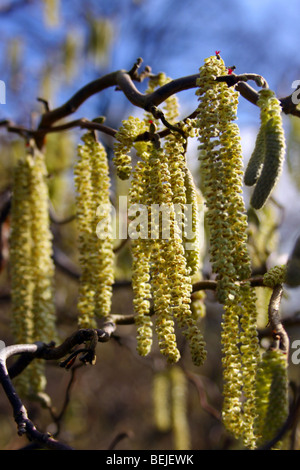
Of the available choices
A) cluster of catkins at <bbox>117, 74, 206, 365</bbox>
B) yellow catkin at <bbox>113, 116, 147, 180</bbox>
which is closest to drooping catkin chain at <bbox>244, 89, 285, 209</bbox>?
cluster of catkins at <bbox>117, 74, 206, 365</bbox>

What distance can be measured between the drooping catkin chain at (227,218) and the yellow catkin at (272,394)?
100 millimetres

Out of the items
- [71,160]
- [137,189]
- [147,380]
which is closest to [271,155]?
[137,189]

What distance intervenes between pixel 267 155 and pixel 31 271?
40.3 inches

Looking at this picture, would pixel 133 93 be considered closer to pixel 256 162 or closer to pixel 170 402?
pixel 256 162

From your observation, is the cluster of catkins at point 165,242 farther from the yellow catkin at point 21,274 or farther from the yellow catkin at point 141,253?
the yellow catkin at point 21,274

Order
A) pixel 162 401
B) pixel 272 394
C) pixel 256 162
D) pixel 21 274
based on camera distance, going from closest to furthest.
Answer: pixel 272 394
pixel 256 162
pixel 21 274
pixel 162 401

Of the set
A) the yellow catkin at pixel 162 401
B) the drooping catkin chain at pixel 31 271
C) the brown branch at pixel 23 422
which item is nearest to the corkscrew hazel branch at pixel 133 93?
the drooping catkin chain at pixel 31 271

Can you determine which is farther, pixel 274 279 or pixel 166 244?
pixel 274 279

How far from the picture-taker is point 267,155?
38.1 inches

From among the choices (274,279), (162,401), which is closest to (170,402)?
(162,401)

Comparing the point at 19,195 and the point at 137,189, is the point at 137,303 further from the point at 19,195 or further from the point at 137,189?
the point at 19,195

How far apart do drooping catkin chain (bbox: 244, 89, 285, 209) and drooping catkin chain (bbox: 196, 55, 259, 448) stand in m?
0.04

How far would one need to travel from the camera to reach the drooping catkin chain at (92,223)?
4.61 ft

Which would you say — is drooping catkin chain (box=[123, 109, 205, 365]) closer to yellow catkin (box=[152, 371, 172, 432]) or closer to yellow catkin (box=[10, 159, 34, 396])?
yellow catkin (box=[10, 159, 34, 396])
